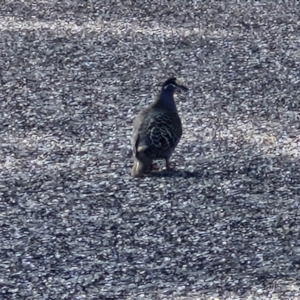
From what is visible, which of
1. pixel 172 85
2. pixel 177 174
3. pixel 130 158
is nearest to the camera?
pixel 177 174

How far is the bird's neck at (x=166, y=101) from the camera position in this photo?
25.4 feet

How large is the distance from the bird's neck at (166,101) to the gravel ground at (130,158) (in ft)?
1.06

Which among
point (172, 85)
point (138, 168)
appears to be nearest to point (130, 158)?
point (138, 168)

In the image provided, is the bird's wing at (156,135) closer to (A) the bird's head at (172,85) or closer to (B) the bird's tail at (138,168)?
(B) the bird's tail at (138,168)

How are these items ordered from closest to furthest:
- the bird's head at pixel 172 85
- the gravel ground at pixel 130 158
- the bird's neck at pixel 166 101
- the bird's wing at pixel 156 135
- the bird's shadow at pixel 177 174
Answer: the gravel ground at pixel 130 158
the bird's wing at pixel 156 135
the bird's shadow at pixel 177 174
the bird's neck at pixel 166 101
the bird's head at pixel 172 85

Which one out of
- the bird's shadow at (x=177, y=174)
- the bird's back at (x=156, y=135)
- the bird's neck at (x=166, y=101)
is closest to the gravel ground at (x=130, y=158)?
the bird's shadow at (x=177, y=174)

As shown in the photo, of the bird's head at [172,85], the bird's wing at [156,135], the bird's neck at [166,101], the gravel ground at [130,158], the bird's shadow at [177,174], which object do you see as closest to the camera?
the gravel ground at [130,158]

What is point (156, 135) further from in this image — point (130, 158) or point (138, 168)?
point (130, 158)

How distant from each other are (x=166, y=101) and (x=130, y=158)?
448 mm

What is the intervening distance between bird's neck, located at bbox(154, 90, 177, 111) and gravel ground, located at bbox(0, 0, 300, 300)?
0.32 metres

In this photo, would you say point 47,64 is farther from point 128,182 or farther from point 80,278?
point 80,278

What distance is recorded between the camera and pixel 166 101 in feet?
25.8

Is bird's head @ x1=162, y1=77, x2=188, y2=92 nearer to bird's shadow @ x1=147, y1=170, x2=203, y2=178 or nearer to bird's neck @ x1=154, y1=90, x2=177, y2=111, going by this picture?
bird's neck @ x1=154, y1=90, x2=177, y2=111

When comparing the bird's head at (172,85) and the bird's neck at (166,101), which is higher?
the bird's head at (172,85)
